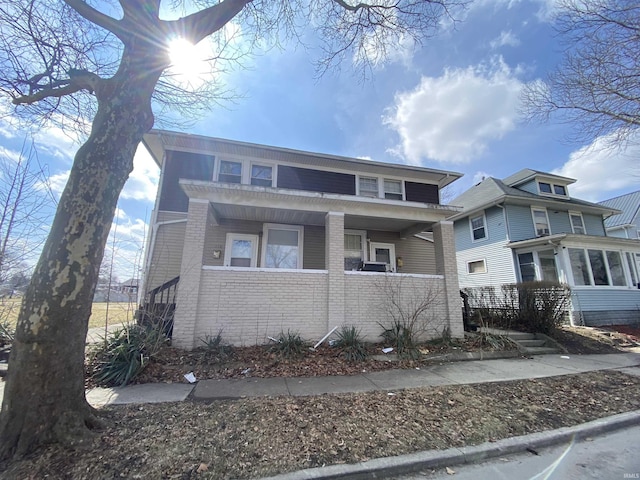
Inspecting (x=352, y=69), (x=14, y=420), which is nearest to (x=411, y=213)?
(x=352, y=69)

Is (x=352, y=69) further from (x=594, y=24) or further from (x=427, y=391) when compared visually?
(x=427, y=391)

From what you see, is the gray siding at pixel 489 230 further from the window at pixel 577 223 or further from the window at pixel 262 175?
the window at pixel 262 175

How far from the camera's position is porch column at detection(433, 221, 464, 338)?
764cm

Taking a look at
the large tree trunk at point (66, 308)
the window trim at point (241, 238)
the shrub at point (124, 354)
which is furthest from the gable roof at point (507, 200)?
the large tree trunk at point (66, 308)

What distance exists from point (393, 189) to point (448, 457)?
9.28 m

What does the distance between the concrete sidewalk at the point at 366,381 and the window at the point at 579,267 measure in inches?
248

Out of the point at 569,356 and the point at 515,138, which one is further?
the point at 515,138

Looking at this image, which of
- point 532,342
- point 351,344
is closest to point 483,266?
Answer: point 532,342

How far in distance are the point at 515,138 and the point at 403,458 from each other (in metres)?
12.2

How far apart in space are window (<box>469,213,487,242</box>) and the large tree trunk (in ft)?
55.0

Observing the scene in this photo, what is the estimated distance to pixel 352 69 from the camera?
738cm

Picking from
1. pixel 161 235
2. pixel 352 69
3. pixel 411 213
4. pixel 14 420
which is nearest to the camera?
pixel 14 420

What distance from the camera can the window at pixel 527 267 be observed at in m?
13.1

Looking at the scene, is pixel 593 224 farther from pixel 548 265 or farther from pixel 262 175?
pixel 262 175
